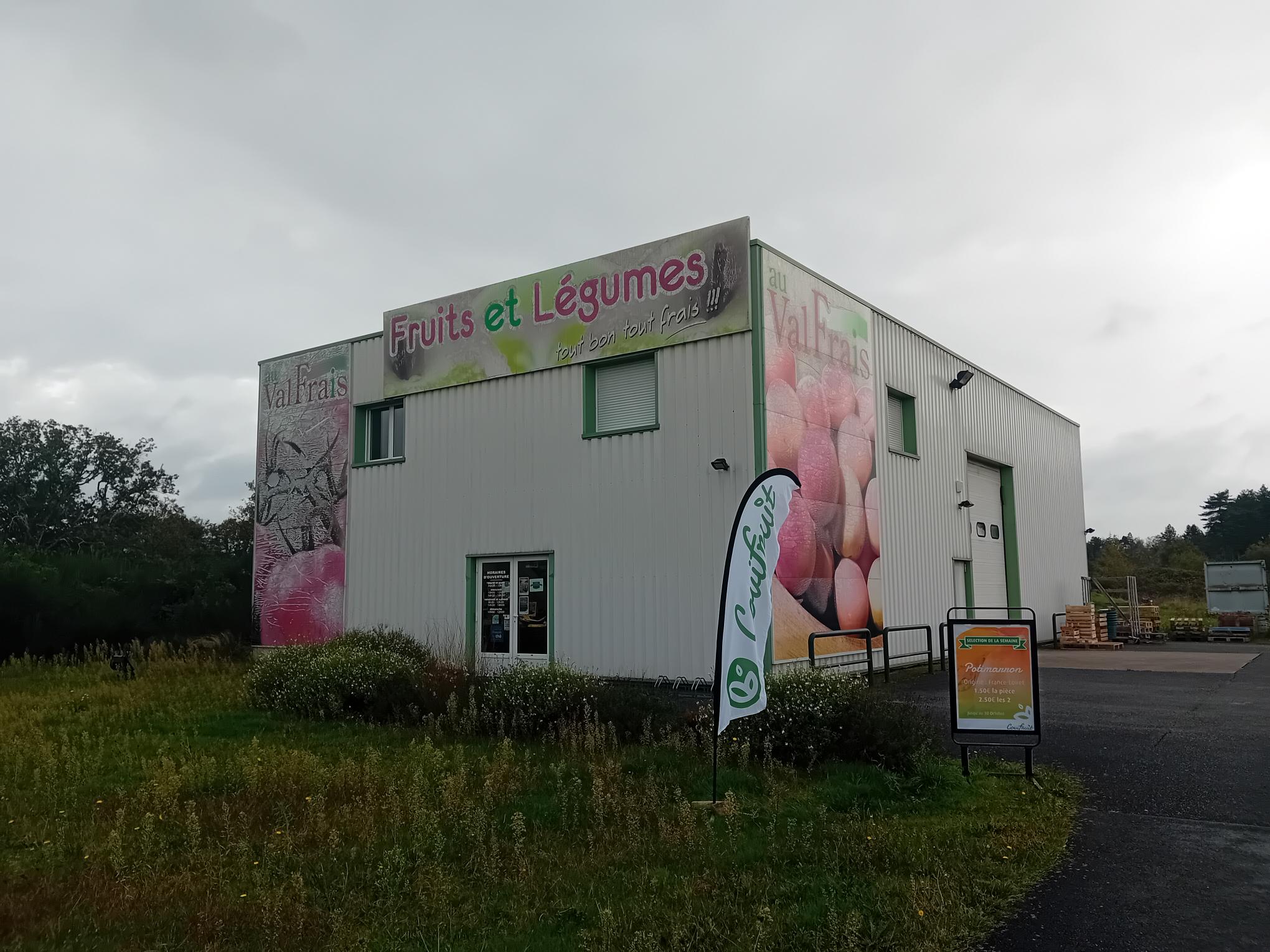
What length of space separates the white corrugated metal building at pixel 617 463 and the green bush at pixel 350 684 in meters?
3.04

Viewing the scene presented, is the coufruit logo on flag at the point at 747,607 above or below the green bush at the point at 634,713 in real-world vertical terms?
above

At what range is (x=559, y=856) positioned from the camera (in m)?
5.69

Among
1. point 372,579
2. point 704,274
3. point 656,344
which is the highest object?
point 704,274

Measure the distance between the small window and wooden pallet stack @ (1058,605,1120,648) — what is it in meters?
15.2

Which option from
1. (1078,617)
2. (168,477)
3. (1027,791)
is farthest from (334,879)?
(168,477)

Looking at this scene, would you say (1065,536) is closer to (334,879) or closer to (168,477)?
(334,879)

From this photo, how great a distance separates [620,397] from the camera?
1544 cm

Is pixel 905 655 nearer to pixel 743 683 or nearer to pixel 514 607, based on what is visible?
pixel 514 607

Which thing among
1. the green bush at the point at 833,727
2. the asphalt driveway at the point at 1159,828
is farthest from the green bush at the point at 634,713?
the asphalt driveway at the point at 1159,828

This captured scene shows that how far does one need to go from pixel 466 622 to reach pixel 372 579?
2.85 m

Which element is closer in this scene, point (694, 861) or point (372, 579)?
point (694, 861)

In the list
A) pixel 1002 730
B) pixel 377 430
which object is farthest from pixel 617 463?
pixel 1002 730

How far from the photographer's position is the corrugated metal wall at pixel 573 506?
13961mm

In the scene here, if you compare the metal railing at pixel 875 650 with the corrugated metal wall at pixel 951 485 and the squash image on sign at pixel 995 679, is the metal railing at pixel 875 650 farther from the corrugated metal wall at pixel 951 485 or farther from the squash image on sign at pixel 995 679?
the squash image on sign at pixel 995 679
